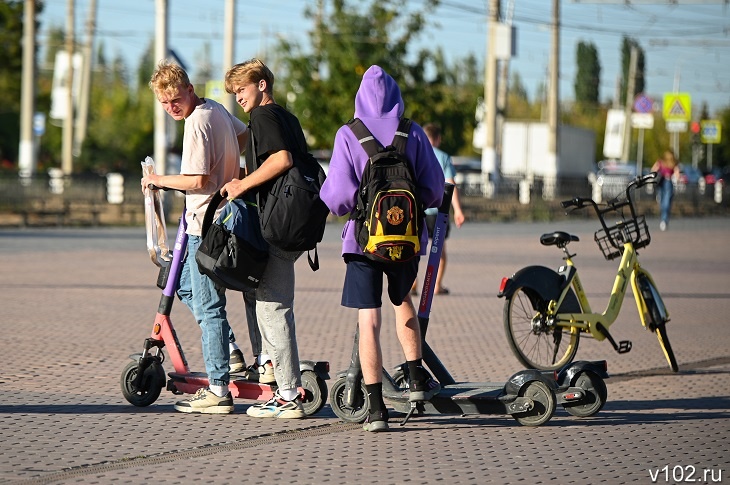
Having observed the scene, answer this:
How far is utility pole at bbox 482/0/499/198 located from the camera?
36.2 metres

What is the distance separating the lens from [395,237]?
6328mm

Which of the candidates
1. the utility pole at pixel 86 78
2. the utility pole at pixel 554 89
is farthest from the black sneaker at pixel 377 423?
the utility pole at pixel 86 78

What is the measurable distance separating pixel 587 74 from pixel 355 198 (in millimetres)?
131522

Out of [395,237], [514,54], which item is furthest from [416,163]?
[514,54]

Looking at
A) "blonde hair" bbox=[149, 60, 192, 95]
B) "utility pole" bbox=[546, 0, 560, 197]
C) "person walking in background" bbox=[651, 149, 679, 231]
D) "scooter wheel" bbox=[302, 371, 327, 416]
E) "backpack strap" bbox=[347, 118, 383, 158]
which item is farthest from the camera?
"utility pole" bbox=[546, 0, 560, 197]

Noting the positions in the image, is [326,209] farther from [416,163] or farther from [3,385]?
[3,385]

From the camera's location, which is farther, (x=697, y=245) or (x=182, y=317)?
(x=697, y=245)

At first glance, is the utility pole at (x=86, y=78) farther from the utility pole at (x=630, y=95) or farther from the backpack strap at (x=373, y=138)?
the backpack strap at (x=373, y=138)

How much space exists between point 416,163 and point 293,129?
690mm

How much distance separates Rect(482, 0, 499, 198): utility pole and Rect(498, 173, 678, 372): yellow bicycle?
27.1m

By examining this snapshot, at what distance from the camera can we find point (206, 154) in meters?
6.96

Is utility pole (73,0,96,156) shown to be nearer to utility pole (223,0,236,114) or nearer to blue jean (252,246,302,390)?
utility pole (223,0,236,114)

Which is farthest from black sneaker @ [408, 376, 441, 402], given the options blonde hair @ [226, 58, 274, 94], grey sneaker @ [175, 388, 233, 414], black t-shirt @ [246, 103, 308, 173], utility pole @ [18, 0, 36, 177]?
utility pole @ [18, 0, 36, 177]

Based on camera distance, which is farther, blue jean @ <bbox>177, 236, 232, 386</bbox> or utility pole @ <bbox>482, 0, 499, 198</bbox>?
utility pole @ <bbox>482, 0, 499, 198</bbox>
